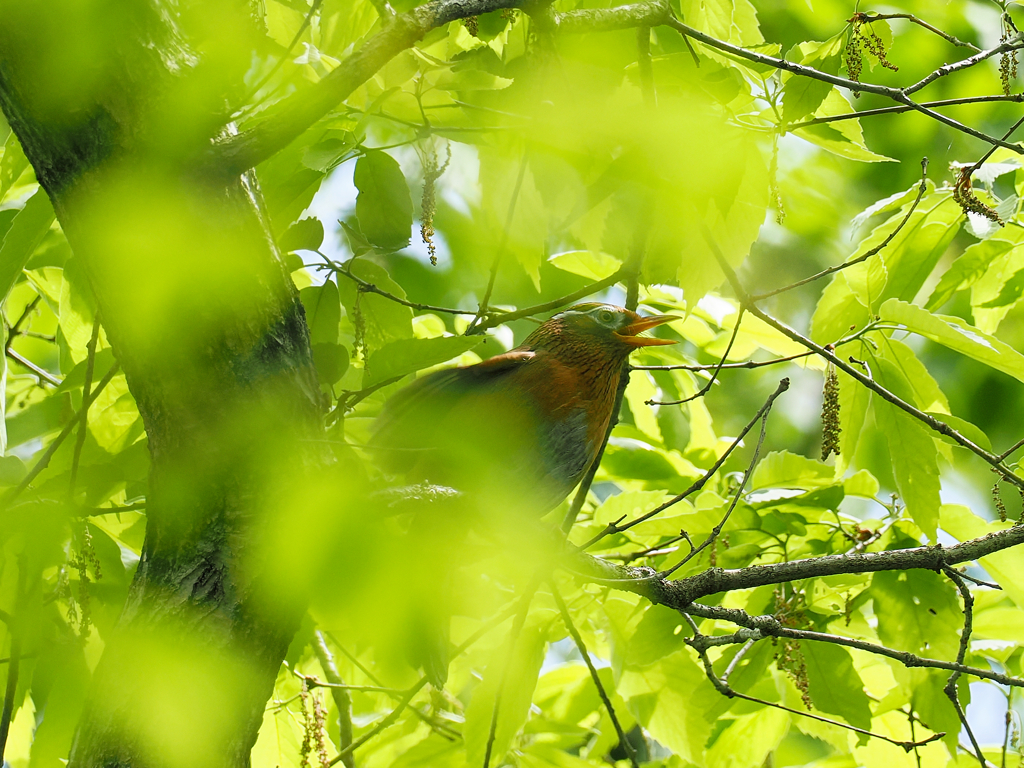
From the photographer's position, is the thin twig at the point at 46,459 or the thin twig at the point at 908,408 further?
the thin twig at the point at 908,408

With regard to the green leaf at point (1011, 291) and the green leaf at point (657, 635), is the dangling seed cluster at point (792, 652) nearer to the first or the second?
the green leaf at point (657, 635)

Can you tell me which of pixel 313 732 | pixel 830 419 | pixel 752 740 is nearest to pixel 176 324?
pixel 313 732

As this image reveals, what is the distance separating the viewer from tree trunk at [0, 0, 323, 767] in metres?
1.49

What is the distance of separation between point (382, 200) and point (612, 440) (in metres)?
1.28

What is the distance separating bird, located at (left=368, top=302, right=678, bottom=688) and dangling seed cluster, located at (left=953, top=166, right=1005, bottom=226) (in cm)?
99

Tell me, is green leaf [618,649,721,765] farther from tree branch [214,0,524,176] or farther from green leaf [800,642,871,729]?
tree branch [214,0,524,176]

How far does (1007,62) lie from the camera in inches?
75.6

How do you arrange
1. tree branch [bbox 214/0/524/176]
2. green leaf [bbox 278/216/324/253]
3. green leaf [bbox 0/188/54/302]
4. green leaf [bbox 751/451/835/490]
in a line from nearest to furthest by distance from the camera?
tree branch [bbox 214/0/524/176], green leaf [bbox 0/188/54/302], green leaf [bbox 278/216/324/253], green leaf [bbox 751/451/835/490]

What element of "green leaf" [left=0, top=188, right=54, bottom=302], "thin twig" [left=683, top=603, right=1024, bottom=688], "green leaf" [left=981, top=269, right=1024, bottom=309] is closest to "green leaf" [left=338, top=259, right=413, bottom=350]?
"green leaf" [left=0, top=188, right=54, bottom=302]

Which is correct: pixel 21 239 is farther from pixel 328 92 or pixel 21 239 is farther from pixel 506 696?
pixel 506 696

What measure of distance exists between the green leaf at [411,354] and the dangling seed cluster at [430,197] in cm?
23

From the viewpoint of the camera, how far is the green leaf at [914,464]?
6.46 ft

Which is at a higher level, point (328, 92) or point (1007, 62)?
point (1007, 62)

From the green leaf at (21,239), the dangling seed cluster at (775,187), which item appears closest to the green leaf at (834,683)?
the dangling seed cluster at (775,187)
